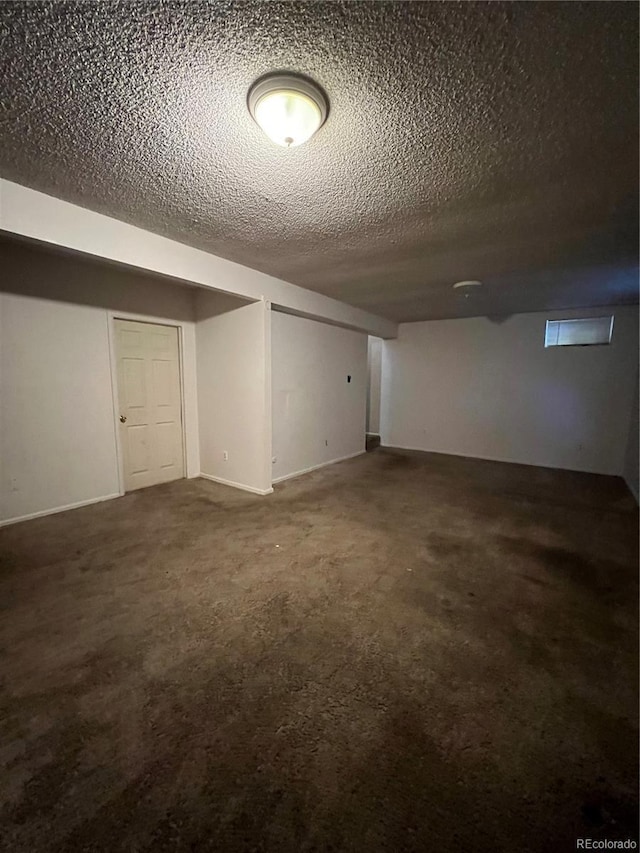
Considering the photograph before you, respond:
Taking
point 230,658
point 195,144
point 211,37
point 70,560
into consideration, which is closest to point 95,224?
point 195,144

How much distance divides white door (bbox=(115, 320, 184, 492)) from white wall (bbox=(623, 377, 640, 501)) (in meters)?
5.80

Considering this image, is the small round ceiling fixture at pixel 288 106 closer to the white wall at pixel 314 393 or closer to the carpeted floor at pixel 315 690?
the carpeted floor at pixel 315 690

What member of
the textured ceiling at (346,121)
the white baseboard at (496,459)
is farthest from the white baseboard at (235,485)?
the white baseboard at (496,459)

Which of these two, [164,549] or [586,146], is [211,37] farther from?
[164,549]

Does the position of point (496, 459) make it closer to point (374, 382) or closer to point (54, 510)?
point (374, 382)

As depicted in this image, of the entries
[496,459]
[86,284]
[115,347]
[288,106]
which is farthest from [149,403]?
[496,459]

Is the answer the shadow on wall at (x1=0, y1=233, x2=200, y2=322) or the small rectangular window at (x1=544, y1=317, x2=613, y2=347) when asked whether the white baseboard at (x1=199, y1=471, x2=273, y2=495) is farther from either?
the small rectangular window at (x1=544, y1=317, x2=613, y2=347)

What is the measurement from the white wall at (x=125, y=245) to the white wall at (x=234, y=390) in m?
0.38

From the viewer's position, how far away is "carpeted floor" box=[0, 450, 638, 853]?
1.08 meters

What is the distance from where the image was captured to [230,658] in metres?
1.70

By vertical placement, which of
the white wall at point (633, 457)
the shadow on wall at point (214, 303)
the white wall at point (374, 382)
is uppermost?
the shadow on wall at point (214, 303)

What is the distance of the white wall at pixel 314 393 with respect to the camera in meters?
4.59

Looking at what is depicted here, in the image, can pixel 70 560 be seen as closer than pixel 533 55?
No

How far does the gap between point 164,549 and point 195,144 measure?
2.71 metres
